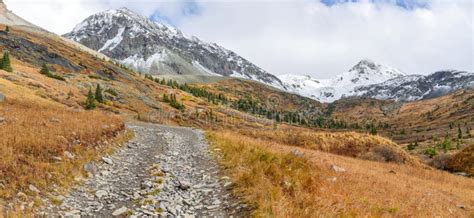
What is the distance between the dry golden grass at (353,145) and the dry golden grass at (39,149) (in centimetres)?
2392

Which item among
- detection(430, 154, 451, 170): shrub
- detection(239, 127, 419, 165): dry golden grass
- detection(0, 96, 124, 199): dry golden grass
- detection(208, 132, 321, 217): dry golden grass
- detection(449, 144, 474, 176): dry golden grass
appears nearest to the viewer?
detection(208, 132, 321, 217): dry golden grass

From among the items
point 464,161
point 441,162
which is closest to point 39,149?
point 464,161

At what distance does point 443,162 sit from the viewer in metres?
39.1

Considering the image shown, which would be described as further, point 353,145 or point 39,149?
point 353,145

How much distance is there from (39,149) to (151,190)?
484 cm

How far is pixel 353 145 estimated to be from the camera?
37.4 meters

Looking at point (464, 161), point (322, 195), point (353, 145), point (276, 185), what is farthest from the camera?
point (353, 145)

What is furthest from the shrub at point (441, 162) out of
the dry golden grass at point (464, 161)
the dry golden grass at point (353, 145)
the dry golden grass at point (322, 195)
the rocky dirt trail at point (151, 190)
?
the rocky dirt trail at point (151, 190)

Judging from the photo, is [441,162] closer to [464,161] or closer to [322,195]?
[464,161]

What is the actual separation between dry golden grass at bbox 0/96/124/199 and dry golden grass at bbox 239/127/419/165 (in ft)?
→ 78.5

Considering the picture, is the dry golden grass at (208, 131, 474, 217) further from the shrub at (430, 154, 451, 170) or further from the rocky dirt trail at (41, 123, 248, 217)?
the shrub at (430, 154, 451, 170)

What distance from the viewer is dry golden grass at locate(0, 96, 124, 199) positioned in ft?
37.5

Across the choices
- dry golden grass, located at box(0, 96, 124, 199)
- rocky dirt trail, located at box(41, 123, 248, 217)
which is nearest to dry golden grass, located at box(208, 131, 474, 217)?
rocky dirt trail, located at box(41, 123, 248, 217)

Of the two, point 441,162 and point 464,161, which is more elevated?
point 464,161
